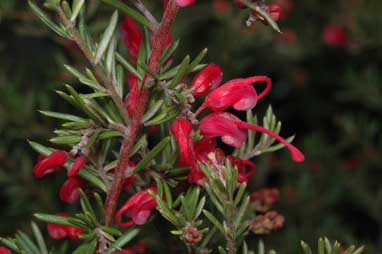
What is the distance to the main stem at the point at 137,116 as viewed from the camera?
928mm

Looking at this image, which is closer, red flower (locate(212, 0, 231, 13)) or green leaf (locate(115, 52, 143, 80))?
green leaf (locate(115, 52, 143, 80))

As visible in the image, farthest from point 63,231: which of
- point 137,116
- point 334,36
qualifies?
point 334,36

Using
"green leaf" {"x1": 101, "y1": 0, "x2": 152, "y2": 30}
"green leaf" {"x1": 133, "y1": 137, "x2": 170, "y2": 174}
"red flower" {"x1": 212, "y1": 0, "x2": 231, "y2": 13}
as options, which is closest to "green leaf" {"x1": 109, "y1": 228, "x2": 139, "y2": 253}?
"green leaf" {"x1": 133, "y1": 137, "x2": 170, "y2": 174}

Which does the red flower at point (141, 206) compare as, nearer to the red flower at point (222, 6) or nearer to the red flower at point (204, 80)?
the red flower at point (204, 80)

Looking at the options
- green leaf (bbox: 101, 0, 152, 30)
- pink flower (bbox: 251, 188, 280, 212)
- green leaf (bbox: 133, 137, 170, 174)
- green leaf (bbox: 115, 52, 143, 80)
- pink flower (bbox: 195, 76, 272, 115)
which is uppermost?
green leaf (bbox: 101, 0, 152, 30)

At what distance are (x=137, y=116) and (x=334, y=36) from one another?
5.79 ft

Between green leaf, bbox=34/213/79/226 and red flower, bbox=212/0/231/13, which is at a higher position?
green leaf, bbox=34/213/79/226

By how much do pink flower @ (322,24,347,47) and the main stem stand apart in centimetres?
172

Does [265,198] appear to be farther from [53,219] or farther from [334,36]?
[334,36]

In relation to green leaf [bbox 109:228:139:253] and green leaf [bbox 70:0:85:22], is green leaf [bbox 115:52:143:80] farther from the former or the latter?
green leaf [bbox 109:228:139:253]

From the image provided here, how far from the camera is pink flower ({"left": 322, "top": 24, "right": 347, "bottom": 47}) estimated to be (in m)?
2.56

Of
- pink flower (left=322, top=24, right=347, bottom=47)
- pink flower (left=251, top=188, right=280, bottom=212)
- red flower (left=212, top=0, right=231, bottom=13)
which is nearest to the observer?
pink flower (left=251, top=188, right=280, bottom=212)

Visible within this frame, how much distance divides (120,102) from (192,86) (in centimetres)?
A: 12

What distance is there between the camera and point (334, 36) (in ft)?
8.46
